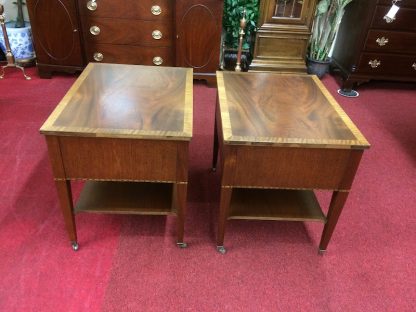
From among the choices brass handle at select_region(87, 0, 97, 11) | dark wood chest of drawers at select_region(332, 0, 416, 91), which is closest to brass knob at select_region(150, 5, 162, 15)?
brass handle at select_region(87, 0, 97, 11)

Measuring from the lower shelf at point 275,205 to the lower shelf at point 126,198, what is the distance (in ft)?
0.90

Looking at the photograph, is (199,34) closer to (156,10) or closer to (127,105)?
(156,10)

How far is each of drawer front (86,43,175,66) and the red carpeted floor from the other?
115 cm

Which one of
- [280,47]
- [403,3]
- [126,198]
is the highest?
[403,3]

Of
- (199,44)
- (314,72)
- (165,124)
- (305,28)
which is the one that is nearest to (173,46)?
(199,44)

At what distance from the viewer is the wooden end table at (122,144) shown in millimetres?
1161

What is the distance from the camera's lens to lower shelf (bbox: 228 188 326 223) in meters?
1.39

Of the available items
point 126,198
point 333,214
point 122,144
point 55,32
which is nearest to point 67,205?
point 126,198

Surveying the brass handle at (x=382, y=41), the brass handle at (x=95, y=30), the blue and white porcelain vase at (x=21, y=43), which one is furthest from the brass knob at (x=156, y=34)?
the brass handle at (x=382, y=41)

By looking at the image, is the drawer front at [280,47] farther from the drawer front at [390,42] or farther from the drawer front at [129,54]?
the drawer front at [129,54]

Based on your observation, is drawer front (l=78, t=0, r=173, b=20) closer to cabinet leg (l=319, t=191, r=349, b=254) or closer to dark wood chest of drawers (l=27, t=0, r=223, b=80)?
dark wood chest of drawers (l=27, t=0, r=223, b=80)

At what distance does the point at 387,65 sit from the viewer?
2951 mm

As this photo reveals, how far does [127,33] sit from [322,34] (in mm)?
1660

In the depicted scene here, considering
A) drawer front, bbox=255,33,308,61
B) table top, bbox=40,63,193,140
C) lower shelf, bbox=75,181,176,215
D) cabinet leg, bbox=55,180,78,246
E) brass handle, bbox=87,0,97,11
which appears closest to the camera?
table top, bbox=40,63,193,140
